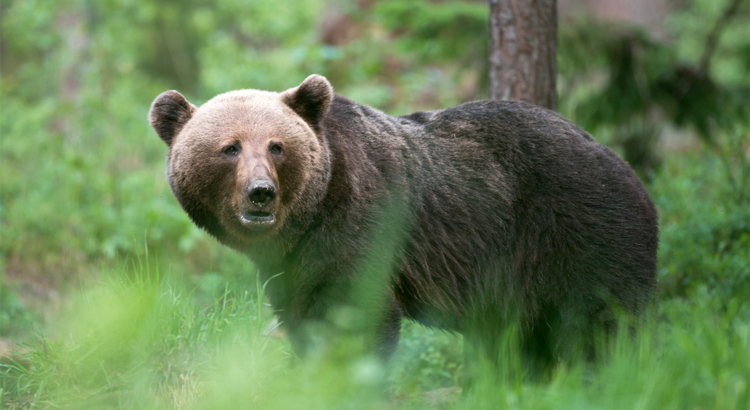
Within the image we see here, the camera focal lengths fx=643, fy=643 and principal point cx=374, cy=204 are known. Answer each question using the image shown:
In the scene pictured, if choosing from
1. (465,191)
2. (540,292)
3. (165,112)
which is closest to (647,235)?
(540,292)

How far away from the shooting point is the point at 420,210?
4055mm

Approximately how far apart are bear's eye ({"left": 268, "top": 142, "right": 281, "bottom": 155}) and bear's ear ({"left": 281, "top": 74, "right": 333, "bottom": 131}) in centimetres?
31

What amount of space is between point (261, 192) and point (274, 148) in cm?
39

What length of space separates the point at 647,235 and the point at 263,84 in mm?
6386

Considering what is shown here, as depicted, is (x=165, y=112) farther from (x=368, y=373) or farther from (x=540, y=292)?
(x=540, y=292)

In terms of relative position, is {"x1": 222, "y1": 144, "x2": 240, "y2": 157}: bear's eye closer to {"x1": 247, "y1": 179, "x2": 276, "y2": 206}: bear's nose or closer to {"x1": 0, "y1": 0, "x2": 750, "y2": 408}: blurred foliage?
{"x1": 247, "y1": 179, "x2": 276, "y2": 206}: bear's nose

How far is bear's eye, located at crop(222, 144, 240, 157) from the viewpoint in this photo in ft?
12.1

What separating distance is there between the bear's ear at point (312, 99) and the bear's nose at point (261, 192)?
64 centimetres

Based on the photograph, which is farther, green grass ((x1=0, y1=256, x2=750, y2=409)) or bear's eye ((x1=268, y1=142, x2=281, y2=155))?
bear's eye ((x1=268, y1=142, x2=281, y2=155))

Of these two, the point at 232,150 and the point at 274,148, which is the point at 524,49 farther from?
the point at 232,150

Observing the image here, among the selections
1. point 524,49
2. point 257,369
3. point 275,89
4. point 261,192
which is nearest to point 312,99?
point 261,192

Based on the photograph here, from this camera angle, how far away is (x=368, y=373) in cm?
260

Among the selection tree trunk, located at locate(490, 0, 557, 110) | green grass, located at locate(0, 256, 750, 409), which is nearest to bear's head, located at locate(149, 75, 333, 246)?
green grass, located at locate(0, 256, 750, 409)

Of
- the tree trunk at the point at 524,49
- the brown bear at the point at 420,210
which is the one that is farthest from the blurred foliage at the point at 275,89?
the tree trunk at the point at 524,49
